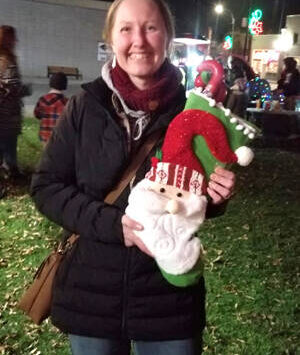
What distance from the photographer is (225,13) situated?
41.7 m

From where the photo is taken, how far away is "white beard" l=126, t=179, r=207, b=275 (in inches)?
68.4

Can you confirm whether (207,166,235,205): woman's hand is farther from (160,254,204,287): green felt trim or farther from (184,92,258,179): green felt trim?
(160,254,204,287): green felt trim

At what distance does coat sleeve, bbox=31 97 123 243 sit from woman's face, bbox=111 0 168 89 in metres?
0.27

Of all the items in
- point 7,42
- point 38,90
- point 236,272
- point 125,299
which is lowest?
point 38,90

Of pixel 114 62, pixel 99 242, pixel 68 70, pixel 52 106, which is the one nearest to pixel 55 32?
pixel 68 70

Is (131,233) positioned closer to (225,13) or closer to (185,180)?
(185,180)

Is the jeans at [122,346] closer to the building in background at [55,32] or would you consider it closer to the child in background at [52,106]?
the child in background at [52,106]

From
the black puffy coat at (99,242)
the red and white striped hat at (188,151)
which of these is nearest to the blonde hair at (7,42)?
the black puffy coat at (99,242)

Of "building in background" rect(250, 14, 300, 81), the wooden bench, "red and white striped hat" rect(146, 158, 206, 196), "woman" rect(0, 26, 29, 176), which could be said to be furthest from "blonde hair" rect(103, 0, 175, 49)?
"building in background" rect(250, 14, 300, 81)

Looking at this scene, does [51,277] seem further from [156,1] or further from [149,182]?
[156,1]

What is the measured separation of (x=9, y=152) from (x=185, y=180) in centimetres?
594

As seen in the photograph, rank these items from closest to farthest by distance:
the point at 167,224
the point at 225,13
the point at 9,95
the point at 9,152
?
the point at 167,224 < the point at 9,95 < the point at 9,152 < the point at 225,13

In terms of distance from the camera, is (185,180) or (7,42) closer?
(185,180)

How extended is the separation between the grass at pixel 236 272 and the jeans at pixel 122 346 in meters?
1.74
